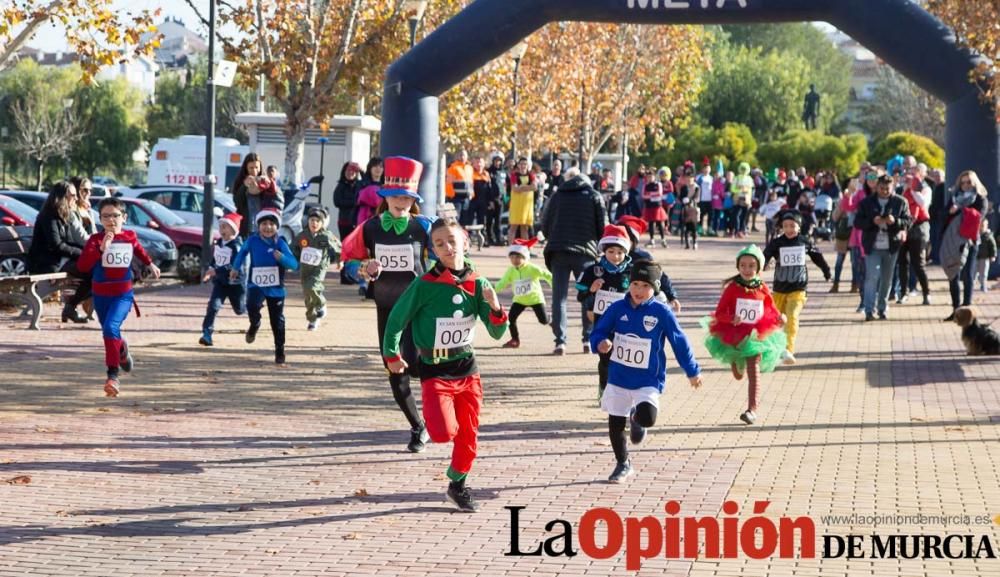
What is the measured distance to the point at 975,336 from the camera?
16422mm

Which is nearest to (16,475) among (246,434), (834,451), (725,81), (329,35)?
(246,434)

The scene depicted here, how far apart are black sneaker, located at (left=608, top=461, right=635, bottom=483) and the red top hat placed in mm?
2520

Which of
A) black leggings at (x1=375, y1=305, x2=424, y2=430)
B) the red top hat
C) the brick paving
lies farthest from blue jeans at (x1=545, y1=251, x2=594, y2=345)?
black leggings at (x1=375, y1=305, x2=424, y2=430)

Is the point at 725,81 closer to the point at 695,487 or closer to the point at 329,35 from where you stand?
the point at 329,35

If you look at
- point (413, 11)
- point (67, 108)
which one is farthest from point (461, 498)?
point (67, 108)

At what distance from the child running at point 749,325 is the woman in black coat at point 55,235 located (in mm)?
8831

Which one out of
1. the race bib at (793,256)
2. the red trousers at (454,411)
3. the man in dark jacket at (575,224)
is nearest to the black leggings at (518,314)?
the man in dark jacket at (575,224)

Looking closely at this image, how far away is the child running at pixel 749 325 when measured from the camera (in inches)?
460

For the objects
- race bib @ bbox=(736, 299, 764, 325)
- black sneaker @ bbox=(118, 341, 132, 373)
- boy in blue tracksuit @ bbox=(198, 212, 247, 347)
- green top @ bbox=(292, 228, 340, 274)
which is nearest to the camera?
race bib @ bbox=(736, 299, 764, 325)

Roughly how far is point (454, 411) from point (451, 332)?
0.44 meters

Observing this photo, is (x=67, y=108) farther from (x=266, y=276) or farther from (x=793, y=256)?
(x=793, y=256)

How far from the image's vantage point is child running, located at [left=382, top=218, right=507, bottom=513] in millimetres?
8773

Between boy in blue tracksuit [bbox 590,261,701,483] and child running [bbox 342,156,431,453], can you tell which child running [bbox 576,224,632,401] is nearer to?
child running [bbox 342,156,431,453]

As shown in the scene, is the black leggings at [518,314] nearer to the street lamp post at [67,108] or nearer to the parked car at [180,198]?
the parked car at [180,198]
